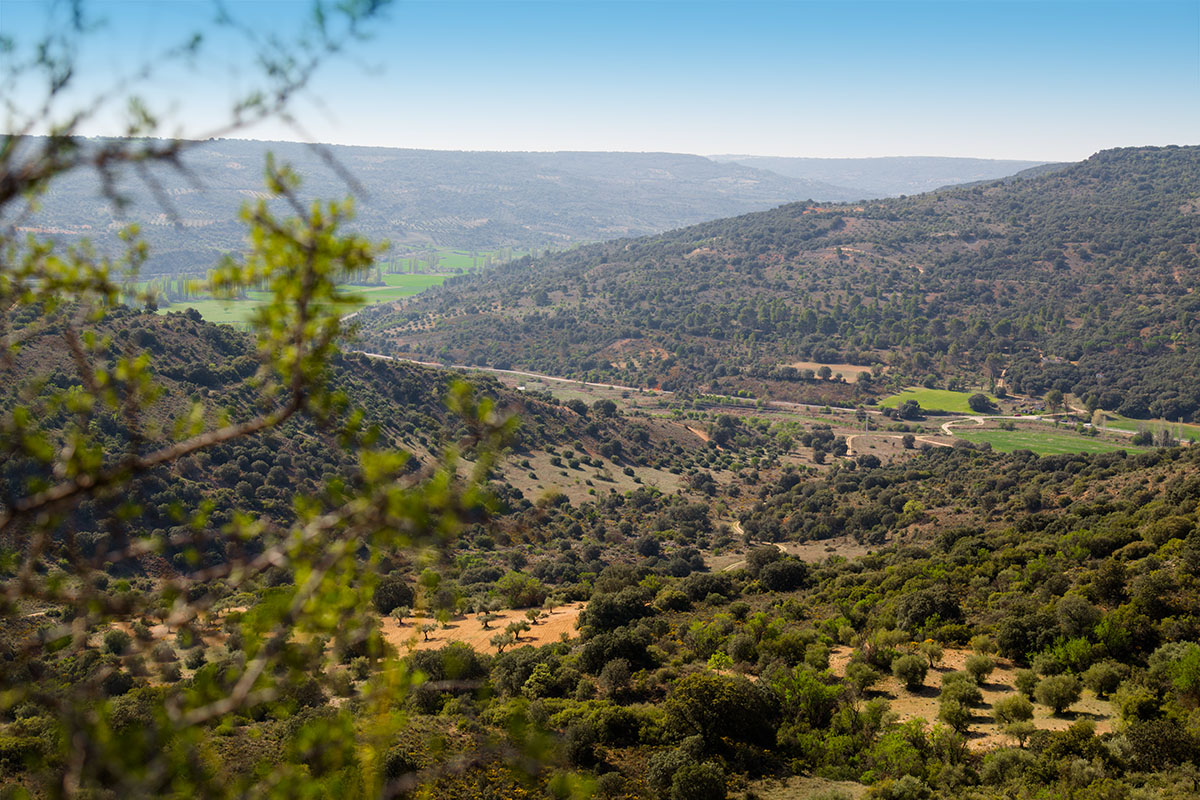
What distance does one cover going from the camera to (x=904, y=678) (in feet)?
62.8

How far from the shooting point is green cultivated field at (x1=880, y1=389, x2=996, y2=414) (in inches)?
4080

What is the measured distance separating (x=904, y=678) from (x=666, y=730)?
7.06m

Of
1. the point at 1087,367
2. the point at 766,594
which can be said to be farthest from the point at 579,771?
the point at 1087,367

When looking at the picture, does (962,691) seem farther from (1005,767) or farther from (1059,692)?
(1005,767)

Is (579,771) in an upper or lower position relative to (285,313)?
lower

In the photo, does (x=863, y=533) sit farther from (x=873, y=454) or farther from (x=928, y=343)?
(x=928, y=343)

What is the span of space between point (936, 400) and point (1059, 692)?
329 ft

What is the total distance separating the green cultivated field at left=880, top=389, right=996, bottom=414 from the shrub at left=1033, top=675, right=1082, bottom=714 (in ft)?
308

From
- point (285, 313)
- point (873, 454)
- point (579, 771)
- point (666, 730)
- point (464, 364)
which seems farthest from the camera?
point (464, 364)

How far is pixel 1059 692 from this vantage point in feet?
53.7

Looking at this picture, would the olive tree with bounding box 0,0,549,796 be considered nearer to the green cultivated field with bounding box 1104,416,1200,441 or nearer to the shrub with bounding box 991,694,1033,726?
the shrub with bounding box 991,694,1033,726

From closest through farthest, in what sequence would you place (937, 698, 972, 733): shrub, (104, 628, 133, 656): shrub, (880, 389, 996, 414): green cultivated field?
(937, 698, 972, 733): shrub < (104, 628, 133, 656): shrub < (880, 389, 996, 414): green cultivated field

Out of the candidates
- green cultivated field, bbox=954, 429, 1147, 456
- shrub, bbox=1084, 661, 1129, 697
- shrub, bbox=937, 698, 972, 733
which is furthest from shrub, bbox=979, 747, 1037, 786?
green cultivated field, bbox=954, 429, 1147, 456

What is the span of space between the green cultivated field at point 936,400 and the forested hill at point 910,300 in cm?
623
